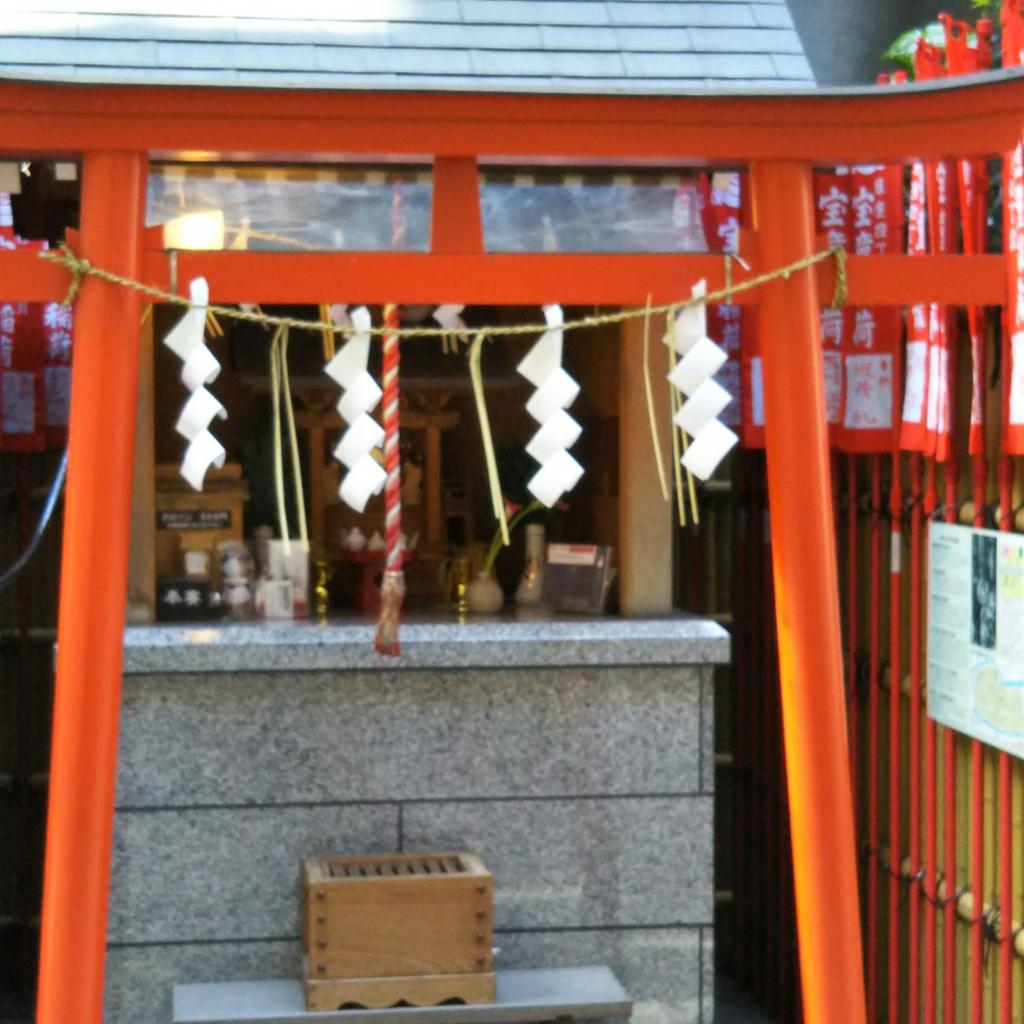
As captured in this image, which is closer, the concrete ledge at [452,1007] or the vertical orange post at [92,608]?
the vertical orange post at [92,608]

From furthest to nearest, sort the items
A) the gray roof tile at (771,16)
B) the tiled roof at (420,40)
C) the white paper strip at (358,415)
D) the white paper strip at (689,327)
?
1. the gray roof tile at (771,16)
2. the tiled roof at (420,40)
3. the white paper strip at (689,327)
4. the white paper strip at (358,415)

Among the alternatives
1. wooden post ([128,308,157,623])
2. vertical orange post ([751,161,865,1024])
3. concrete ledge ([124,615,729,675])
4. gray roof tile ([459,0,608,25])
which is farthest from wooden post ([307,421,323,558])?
vertical orange post ([751,161,865,1024])

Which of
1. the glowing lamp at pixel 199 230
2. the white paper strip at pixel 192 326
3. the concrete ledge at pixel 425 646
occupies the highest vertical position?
the glowing lamp at pixel 199 230

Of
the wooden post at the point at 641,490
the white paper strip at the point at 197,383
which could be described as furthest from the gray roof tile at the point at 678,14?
the white paper strip at the point at 197,383

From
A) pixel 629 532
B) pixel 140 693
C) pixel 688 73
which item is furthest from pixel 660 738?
pixel 688 73

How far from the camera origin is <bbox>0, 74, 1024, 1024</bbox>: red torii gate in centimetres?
495

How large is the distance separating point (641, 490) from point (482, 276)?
1848 millimetres

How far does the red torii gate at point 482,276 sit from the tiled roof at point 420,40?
39.4 inches

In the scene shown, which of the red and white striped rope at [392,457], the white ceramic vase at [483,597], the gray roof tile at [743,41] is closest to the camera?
the red and white striped rope at [392,457]

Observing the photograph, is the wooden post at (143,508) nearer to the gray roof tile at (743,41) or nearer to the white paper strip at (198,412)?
the white paper strip at (198,412)

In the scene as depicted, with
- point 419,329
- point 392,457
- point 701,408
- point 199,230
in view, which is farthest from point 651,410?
point 199,230

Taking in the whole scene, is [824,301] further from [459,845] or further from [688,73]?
[459,845]

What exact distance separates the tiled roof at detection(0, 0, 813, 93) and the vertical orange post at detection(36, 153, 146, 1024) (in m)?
1.30

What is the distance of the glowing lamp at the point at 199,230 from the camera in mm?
5473
